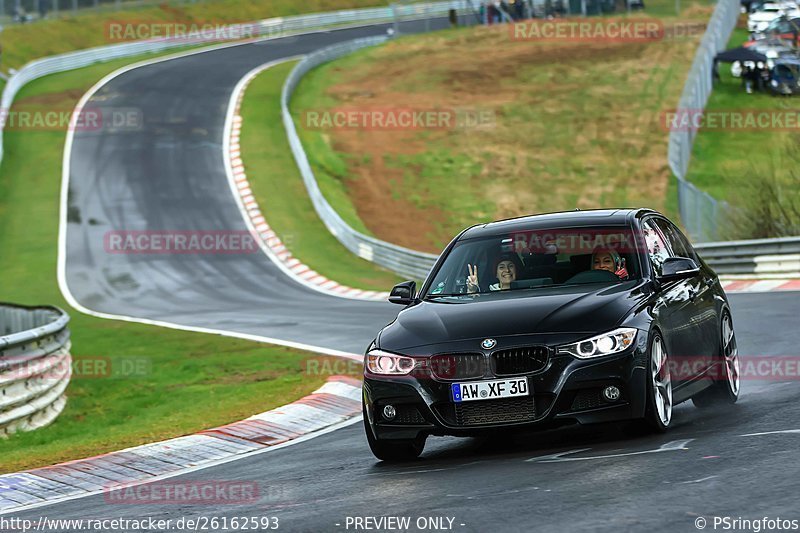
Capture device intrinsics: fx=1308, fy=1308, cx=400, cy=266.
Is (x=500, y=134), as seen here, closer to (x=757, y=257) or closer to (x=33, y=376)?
(x=757, y=257)

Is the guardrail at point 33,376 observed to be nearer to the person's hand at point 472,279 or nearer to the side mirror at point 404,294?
the side mirror at point 404,294

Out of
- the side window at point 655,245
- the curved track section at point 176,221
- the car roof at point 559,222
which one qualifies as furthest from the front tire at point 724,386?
the curved track section at point 176,221

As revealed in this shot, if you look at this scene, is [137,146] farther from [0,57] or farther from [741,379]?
[741,379]

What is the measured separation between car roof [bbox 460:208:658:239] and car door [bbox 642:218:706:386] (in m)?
0.20

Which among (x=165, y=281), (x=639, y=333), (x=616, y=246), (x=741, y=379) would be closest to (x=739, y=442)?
(x=639, y=333)

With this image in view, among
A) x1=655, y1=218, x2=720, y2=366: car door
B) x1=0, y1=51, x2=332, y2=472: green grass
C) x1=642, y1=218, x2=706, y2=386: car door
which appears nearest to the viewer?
x1=642, y1=218, x2=706, y2=386: car door

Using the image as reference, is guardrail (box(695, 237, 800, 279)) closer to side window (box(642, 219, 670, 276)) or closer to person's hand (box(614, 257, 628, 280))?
side window (box(642, 219, 670, 276))

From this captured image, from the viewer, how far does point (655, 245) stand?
979 cm

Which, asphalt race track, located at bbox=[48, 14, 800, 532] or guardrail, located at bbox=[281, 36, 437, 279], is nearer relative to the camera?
asphalt race track, located at bbox=[48, 14, 800, 532]

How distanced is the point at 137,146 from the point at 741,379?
36199 mm

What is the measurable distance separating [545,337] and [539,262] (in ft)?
4.42

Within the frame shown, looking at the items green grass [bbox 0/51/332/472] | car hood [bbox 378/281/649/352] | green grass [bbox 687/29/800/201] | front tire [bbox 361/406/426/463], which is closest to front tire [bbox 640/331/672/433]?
car hood [bbox 378/281/649/352]

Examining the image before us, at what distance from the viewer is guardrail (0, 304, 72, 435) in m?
13.3

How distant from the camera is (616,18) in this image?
6462cm
